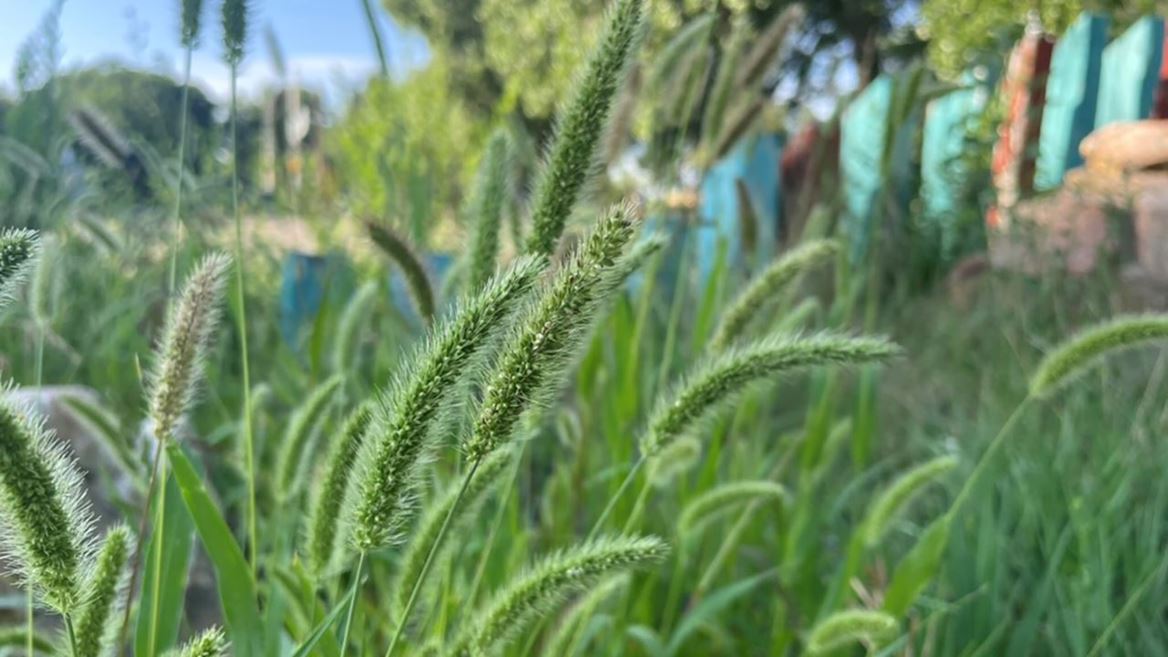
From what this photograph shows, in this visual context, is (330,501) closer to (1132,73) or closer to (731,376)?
(731,376)

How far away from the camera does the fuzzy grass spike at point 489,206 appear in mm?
1071

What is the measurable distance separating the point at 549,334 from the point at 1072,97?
15.4 ft

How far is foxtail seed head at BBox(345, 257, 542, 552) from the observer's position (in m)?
0.59

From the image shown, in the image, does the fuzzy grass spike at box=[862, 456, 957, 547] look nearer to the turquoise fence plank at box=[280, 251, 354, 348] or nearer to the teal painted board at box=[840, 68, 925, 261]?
the turquoise fence plank at box=[280, 251, 354, 348]

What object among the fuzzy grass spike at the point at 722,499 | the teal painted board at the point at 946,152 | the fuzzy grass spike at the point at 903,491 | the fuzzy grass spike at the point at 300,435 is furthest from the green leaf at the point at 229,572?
the teal painted board at the point at 946,152

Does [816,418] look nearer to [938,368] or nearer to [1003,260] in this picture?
[938,368]

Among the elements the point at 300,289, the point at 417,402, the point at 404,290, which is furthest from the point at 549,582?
the point at 300,289

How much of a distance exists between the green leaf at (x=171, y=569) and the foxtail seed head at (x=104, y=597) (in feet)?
0.38

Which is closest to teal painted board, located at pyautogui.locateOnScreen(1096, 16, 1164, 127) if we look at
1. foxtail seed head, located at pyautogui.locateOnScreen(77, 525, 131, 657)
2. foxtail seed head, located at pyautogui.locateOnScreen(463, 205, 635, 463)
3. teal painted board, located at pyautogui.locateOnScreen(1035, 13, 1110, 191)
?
teal painted board, located at pyautogui.locateOnScreen(1035, 13, 1110, 191)

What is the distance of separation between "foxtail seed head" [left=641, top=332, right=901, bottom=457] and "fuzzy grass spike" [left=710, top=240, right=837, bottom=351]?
36 centimetres

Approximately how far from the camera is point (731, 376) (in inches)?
35.6

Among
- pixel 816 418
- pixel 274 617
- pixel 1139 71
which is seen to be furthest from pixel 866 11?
pixel 274 617

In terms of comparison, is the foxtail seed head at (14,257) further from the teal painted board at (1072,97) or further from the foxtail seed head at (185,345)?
the teal painted board at (1072,97)

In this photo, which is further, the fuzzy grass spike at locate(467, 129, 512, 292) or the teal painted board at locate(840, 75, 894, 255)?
the teal painted board at locate(840, 75, 894, 255)
